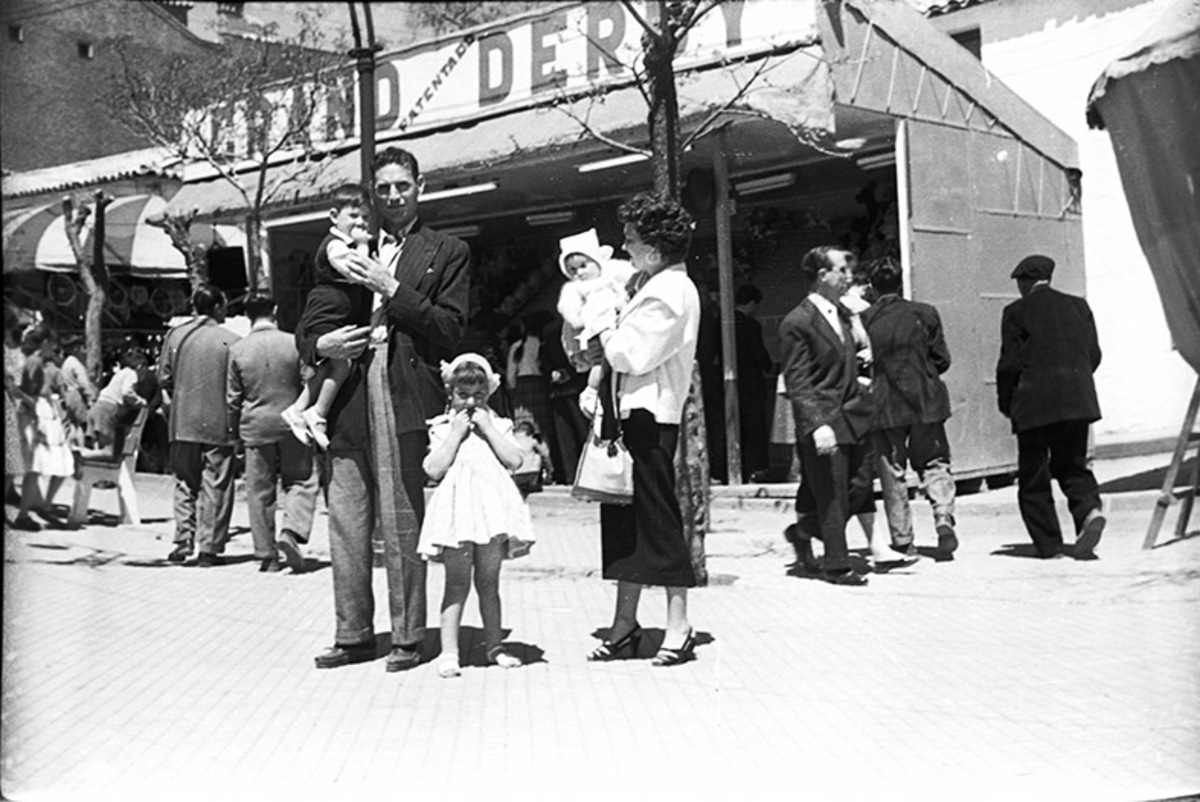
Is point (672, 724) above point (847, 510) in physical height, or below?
below

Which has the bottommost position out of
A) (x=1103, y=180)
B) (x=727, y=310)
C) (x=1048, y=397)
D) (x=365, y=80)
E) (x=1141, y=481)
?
(x=1141, y=481)

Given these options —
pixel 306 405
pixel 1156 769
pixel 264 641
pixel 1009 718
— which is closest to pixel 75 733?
pixel 264 641

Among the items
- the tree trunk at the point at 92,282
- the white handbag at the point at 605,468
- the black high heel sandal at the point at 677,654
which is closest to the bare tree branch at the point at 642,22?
the white handbag at the point at 605,468

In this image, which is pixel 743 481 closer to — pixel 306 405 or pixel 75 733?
pixel 306 405

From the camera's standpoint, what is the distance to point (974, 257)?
375 cm

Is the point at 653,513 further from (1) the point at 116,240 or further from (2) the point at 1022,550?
(1) the point at 116,240

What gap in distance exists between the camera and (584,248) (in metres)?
3.58

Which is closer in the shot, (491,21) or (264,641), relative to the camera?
(491,21)

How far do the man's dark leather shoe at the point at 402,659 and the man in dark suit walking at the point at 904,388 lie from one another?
1.20 meters

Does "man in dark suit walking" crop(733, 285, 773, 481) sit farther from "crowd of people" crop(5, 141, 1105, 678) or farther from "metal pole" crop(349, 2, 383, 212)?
"metal pole" crop(349, 2, 383, 212)

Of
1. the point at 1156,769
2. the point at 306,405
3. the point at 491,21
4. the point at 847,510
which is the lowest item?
the point at 1156,769

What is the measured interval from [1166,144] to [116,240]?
8.29 feet

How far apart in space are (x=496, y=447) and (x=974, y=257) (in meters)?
1.21

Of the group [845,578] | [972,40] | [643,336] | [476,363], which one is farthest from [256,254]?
[972,40]
